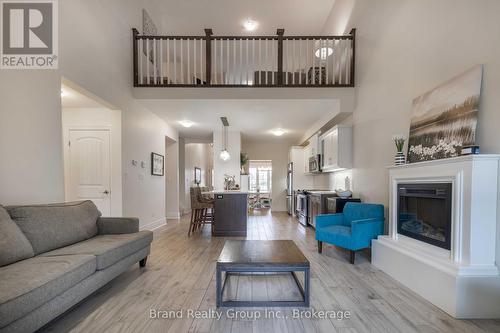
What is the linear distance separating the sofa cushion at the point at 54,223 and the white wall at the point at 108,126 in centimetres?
122

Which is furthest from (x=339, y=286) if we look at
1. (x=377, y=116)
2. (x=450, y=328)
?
(x=377, y=116)

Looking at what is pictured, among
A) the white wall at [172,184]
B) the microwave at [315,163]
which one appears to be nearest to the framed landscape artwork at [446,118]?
the microwave at [315,163]

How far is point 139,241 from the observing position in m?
2.78

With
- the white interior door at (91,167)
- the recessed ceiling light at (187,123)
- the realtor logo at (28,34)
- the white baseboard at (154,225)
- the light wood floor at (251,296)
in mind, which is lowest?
the white baseboard at (154,225)

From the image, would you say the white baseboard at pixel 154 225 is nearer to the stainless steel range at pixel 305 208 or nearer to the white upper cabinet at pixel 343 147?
the stainless steel range at pixel 305 208

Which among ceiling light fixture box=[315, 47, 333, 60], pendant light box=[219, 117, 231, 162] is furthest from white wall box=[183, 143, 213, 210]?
ceiling light fixture box=[315, 47, 333, 60]

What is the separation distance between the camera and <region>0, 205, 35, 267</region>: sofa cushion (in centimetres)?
182

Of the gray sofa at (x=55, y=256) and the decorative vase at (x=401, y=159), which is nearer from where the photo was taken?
the gray sofa at (x=55, y=256)

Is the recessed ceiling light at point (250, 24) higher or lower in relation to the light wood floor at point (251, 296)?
higher

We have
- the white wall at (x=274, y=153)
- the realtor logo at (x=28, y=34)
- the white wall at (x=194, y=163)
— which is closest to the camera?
the realtor logo at (x=28, y=34)

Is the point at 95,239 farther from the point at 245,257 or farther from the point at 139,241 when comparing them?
the point at 245,257

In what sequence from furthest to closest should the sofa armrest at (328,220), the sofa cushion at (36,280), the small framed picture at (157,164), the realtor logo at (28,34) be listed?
the small framed picture at (157,164) → the sofa armrest at (328,220) → the realtor logo at (28,34) → the sofa cushion at (36,280)

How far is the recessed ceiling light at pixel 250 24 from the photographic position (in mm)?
6008

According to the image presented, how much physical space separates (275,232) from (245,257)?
3023 millimetres
